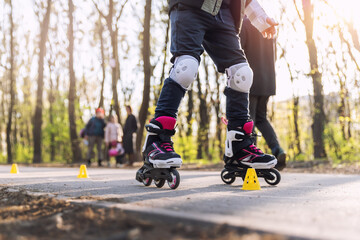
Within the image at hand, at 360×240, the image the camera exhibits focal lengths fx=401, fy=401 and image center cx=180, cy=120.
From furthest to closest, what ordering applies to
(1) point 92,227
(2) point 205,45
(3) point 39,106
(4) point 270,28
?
(3) point 39,106 → (4) point 270,28 → (2) point 205,45 → (1) point 92,227

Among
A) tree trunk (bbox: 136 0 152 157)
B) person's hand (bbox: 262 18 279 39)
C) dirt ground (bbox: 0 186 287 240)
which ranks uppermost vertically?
tree trunk (bbox: 136 0 152 157)

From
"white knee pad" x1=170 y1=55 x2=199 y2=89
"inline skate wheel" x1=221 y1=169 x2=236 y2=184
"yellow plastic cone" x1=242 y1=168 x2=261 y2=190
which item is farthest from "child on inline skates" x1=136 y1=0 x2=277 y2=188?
"yellow plastic cone" x1=242 y1=168 x2=261 y2=190

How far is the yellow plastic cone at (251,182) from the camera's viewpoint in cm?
312

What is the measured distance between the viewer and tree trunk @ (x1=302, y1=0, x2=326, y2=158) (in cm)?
1330

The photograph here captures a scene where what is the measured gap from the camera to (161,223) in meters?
1.66

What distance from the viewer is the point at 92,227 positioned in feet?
5.39

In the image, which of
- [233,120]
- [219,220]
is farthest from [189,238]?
[233,120]

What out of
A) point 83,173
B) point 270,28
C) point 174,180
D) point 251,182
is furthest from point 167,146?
point 83,173

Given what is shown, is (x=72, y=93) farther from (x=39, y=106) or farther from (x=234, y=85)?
(x=234, y=85)

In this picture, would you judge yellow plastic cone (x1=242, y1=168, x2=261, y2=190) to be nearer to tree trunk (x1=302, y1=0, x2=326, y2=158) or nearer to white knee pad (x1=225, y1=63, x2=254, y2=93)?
white knee pad (x1=225, y1=63, x2=254, y2=93)

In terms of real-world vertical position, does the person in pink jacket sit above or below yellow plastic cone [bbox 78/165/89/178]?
above

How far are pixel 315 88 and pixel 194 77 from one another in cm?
1132

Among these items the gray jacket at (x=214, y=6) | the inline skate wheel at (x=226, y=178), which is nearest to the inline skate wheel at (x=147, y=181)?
the inline skate wheel at (x=226, y=178)

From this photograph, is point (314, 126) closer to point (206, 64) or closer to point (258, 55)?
point (258, 55)
